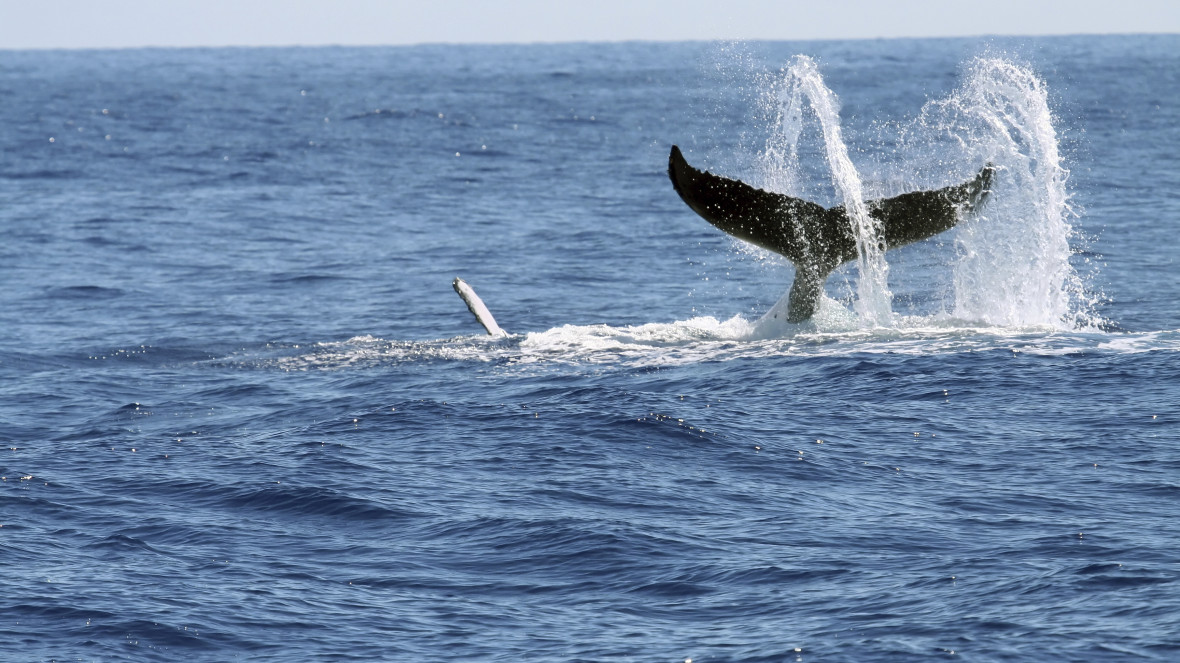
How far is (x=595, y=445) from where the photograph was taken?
1073 cm

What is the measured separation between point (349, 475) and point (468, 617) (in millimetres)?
2965

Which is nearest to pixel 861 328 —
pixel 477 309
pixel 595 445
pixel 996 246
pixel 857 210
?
pixel 857 210

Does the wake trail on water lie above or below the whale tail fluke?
below

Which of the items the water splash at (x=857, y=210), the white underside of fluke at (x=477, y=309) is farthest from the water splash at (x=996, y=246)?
the white underside of fluke at (x=477, y=309)

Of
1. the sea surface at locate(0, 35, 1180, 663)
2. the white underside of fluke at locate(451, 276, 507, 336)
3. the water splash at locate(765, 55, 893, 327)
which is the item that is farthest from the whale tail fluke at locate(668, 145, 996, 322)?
the white underside of fluke at locate(451, 276, 507, 336)

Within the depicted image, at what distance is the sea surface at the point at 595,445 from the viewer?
730 cm

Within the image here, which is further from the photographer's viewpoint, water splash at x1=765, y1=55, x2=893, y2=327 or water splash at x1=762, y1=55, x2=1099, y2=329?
water splash at x1=762, y1=55, x2=1099, y2=329

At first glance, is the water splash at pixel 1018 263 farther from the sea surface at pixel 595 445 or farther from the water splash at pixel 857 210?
the water splash at pixel 857 210

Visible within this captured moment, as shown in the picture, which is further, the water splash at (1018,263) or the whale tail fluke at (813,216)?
the water splash at (1018,263)

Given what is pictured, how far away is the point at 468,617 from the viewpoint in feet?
24.3

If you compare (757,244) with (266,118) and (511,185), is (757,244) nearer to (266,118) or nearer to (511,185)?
(511,185)

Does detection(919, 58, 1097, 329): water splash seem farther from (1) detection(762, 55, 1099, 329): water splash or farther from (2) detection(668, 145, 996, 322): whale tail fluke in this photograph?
(2) detection(668, 145, 996, 322): whale tail fluke

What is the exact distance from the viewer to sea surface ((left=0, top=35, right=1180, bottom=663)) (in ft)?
23.9

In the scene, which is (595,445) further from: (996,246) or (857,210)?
(996,246)
